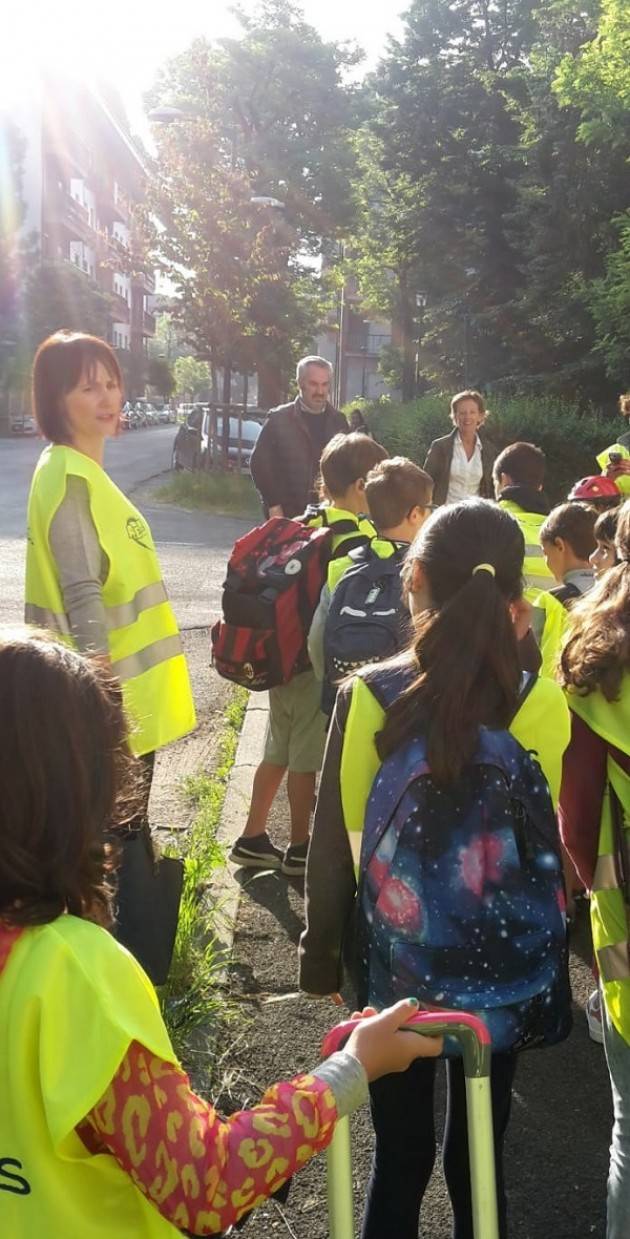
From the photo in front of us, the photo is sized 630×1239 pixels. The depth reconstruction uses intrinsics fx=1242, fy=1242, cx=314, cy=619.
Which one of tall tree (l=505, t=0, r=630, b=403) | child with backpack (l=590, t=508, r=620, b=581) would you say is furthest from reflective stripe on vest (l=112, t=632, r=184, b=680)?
tall tree (l=505, t=0, r=630, b=403)

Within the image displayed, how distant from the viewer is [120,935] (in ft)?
9.82

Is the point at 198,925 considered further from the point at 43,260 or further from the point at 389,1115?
the point at 43,260

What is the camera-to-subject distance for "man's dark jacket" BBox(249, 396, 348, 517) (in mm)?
7387

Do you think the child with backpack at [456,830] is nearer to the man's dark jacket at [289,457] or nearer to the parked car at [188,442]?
the man's dark jacket at [289,457]

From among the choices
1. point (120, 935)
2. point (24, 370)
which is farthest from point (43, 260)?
point (120, 935)

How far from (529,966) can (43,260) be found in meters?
59.5

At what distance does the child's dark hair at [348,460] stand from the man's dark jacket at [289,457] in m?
2.81

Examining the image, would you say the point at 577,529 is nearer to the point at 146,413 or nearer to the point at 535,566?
the point at 535,566

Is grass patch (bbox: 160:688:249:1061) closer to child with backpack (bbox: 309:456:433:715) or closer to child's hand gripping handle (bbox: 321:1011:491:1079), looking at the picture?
child with backpack (bbox: 309:456:433:715)

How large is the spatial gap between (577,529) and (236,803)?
2087 millimetres

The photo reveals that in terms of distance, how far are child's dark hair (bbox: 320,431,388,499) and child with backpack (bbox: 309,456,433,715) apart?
0.60 meters

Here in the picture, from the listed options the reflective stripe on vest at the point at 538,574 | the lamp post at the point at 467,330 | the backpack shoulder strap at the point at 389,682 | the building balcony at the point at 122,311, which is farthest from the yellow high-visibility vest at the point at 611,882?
→ the building balcony at the point at 122,311

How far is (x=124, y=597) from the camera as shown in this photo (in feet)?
11.0

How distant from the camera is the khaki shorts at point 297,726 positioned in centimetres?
478
